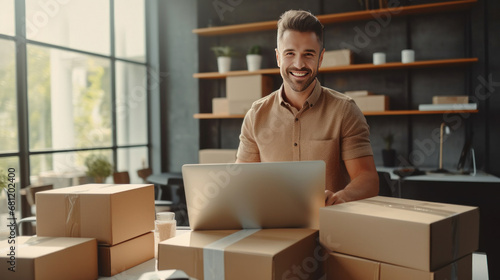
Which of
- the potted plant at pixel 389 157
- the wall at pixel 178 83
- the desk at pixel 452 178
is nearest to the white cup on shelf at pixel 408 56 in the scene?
the potted plant at pixel 389 157

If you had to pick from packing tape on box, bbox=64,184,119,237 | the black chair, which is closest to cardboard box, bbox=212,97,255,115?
the black chair

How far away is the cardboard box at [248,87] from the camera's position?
15.1ft

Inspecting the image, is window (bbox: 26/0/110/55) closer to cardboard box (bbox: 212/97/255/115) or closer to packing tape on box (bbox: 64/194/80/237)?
cardboard box (bbox: 212/97/255/115)

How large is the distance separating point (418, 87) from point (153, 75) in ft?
9.73

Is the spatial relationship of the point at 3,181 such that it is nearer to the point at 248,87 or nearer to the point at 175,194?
the point at 175,194

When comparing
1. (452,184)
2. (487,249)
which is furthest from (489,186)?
(487,249)

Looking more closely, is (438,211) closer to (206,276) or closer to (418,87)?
(206,276)

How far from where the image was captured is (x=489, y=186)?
11.4 ft

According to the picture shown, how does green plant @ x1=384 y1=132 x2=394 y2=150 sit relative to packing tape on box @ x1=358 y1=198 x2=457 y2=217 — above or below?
above

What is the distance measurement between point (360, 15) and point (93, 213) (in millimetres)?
3600

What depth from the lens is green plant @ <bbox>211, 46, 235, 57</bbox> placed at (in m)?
4.89

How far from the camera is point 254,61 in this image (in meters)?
4.73

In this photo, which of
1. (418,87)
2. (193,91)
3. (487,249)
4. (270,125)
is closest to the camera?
(270,125)

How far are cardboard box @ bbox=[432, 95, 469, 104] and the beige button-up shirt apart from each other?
241 cm
